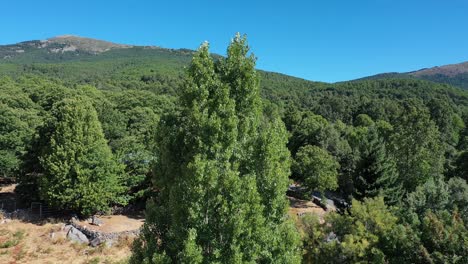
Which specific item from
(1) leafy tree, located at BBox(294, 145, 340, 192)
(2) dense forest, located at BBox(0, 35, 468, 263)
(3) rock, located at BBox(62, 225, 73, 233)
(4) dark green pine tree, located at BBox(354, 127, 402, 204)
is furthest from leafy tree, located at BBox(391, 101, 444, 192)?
(3) rock, located at BBox(62, 225, 73, 233)

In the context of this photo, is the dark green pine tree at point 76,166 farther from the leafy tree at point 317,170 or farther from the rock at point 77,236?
the leafy tree at point 317,170

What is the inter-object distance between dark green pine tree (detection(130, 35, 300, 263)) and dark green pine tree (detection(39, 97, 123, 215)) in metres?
17.5

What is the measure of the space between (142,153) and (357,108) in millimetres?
70837

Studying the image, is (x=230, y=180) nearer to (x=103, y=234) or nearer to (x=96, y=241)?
(x=96, y=241)

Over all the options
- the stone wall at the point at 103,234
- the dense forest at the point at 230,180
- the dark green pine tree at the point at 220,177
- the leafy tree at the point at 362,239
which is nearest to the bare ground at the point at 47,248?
the stone wall at the point at 103,234

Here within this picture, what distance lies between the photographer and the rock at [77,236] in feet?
74.6

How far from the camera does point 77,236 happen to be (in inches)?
909

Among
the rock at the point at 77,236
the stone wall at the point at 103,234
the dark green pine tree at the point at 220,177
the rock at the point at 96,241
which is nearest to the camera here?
the dark green pine tree at the point at 220,177

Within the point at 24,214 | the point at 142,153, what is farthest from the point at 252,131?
the point at 24,214

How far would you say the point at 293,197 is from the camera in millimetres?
38469

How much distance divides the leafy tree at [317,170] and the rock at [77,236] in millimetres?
20386

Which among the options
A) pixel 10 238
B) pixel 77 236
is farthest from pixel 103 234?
pixel 10 238

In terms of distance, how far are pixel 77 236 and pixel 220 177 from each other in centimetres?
1940

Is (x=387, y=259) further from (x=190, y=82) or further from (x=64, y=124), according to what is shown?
(x=64, y=124)
